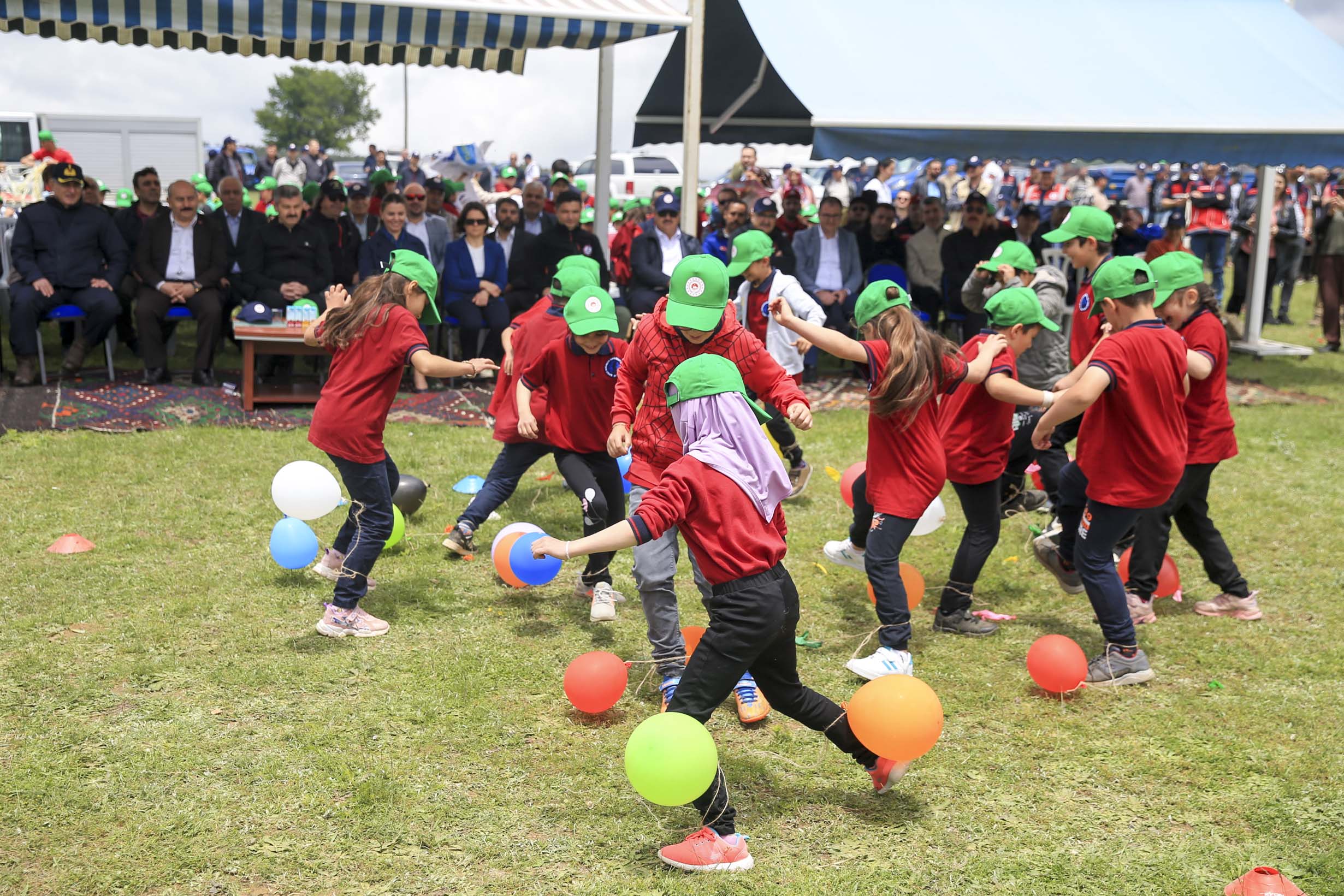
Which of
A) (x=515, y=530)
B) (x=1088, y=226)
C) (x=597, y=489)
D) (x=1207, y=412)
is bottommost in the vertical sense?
(x=515, y=530)

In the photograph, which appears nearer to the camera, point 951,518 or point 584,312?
point 584,312

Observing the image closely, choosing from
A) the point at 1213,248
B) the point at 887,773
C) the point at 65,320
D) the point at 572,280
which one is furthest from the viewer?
the point at 1213,248

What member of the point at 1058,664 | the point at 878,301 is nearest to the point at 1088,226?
the point at 878,301

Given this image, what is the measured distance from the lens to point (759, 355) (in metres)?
4.68

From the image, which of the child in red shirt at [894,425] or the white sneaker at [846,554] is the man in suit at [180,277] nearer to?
the white sneaker at [846,554]

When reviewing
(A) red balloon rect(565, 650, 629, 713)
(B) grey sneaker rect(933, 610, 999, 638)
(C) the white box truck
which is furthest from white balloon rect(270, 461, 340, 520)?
(C) the white box truck

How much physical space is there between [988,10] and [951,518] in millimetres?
7367

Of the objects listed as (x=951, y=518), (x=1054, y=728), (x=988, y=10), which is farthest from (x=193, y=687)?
(x=988, y=10)

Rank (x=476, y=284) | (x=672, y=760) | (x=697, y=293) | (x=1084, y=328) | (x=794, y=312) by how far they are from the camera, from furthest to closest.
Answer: (x=476, y=284), (x=794, y=312), (x=1084, y=328), (x=697, y=293), (x=672, y=760)

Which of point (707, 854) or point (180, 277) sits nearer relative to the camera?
point (707, 854)

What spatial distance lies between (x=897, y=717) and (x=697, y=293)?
1.68 m

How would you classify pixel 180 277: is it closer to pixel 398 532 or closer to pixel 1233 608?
pixel 398 532

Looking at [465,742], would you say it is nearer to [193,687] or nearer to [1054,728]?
[193,687]

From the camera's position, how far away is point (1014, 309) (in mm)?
5238
